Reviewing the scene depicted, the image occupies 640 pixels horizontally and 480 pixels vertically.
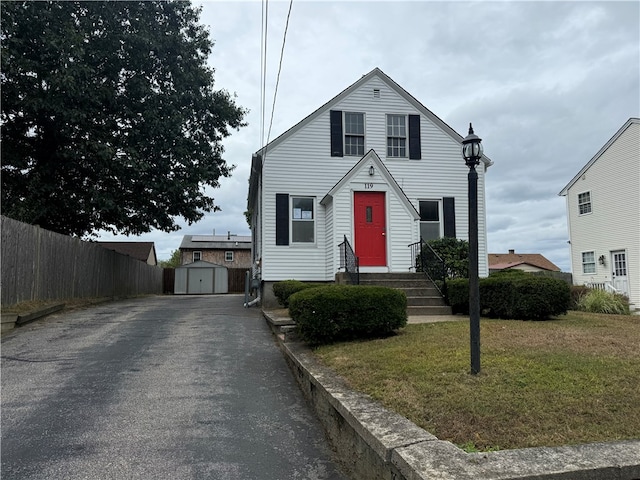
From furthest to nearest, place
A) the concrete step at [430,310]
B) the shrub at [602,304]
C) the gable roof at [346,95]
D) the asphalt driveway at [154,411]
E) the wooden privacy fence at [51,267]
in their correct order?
the gable roof at [346,95] → the shrub at [602,304] → the wooden privacy fence at [51,267] → the concrete step at [430,310] → the asphalt driveway at [154,411]

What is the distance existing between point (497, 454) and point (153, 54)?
58.5 ft

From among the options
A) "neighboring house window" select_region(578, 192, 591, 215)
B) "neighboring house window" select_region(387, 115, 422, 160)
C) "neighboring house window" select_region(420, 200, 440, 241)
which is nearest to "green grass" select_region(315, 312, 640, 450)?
"neighboring house window" select_region(420, 200, 440, 241)

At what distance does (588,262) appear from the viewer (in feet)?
73.2

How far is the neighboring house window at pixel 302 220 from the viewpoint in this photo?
14.2 m

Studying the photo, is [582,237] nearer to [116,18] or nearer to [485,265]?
[485,265]

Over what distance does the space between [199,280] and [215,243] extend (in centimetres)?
1391

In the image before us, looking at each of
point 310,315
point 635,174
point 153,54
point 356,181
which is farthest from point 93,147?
point 635,174

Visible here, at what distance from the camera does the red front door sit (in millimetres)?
13461

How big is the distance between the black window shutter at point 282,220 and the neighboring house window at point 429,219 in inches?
165

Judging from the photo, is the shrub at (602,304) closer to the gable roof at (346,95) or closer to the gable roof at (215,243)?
the gable roof at (346,95)

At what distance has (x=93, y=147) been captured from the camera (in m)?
15.0

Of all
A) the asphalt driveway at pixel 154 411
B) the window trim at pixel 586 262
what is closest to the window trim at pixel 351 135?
the asphalt driveway at pixel 154 411

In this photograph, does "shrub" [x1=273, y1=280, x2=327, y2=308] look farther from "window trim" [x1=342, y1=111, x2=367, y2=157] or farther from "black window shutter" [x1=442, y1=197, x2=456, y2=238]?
"black window shutter" [x1=442, y1=197, x2=456, y2=238]

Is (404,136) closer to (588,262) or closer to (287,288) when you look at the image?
(287,288)
